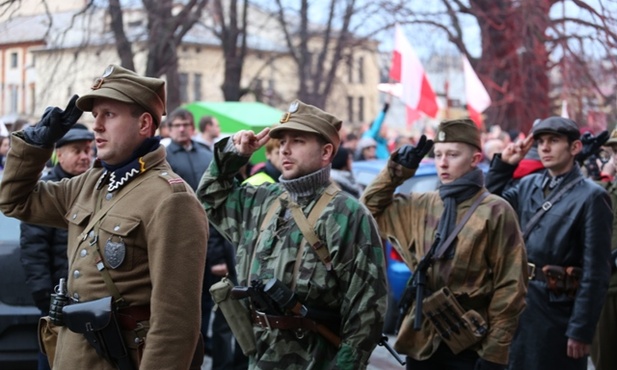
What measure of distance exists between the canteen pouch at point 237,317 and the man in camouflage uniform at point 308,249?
0.04 metres

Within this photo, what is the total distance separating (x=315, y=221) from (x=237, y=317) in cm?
62

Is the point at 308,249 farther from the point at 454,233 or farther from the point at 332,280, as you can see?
the point at 454,233

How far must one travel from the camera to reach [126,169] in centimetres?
437

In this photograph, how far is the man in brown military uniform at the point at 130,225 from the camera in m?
4.09

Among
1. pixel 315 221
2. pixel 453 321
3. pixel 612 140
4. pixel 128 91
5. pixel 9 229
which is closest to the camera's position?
pixel 128 91

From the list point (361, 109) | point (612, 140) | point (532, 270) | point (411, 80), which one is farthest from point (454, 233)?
point (361, 109)

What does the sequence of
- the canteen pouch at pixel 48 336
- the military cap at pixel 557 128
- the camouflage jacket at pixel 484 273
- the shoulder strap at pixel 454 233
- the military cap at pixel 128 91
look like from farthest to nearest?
1. the military cap at pixel 557 128
2. the shoulder strap at pixel 454 233
3. the camouflage jacket at pixel 484 273
4. the canteen pouch at pixel 48 336
5. the military cap at pixel 128 91

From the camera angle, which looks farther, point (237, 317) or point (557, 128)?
point (557, 128)

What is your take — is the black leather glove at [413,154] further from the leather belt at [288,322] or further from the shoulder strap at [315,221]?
the leather belt at [288,322]

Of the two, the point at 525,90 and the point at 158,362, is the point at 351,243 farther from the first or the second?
the point at 525,90

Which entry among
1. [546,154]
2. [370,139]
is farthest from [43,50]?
[546,154]

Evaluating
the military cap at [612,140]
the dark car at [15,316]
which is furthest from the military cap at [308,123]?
the dark car at [15,316]

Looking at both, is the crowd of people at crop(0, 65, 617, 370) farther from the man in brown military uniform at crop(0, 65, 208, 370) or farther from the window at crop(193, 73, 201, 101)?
the window at crop(193, 73, 201, 101)

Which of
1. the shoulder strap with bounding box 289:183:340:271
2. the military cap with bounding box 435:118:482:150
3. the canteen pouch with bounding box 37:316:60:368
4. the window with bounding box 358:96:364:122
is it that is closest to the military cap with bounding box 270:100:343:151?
the shoulder strap with bounding box 289:183:340:271
